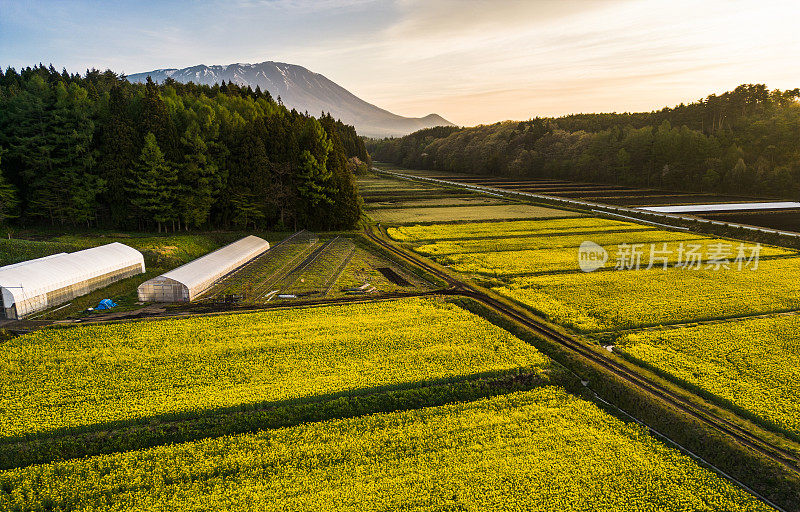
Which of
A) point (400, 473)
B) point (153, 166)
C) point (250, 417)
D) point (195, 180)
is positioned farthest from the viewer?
point (195, 180)

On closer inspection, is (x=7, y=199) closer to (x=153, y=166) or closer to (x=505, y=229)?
(x=153, y=166)

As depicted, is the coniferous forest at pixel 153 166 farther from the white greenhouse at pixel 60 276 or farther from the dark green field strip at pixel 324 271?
the white greenhouse at pixel 60 276

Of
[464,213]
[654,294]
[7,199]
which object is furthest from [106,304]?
[464,213]

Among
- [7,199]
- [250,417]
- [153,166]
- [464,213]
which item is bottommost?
[250,417]

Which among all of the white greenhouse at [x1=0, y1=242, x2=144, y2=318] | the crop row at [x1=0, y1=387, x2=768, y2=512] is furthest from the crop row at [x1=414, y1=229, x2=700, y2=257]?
the crop row at [x1=0, y1=387, x2=768, y2=512]

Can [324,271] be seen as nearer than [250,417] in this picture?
No

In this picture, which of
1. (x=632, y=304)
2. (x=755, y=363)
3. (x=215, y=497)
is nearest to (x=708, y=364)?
(x=755, y=363)

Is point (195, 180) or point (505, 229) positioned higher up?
point (195, 180)
